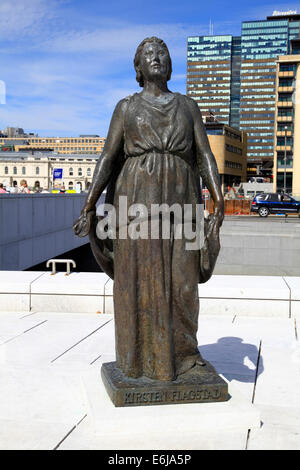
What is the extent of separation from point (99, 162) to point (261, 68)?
200m

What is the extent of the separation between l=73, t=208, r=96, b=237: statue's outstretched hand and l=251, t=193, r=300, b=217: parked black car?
3695 cm

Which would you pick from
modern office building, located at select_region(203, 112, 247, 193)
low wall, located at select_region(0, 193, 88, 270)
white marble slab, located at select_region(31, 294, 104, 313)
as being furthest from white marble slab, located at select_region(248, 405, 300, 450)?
modern office building, located at select_region(203, 112, 247, 193)

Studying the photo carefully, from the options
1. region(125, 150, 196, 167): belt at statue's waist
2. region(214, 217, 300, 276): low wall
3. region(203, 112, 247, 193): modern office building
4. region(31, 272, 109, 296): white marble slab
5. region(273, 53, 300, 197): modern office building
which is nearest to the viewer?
region(125, 150, 196, 167): belt at statue's waist

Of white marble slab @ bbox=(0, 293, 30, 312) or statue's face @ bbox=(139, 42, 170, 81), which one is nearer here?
statue's face @ bbox=(139, 42, 170, 81)

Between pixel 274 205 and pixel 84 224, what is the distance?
124 feet

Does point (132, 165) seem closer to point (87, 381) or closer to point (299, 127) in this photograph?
point (87, 381)

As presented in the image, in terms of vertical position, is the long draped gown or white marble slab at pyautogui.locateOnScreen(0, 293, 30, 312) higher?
the long draped gown

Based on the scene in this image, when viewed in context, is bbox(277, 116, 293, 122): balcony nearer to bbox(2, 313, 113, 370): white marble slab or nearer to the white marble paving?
the white marble paving

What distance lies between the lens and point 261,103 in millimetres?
183875

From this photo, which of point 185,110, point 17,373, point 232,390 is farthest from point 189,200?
point 17,373

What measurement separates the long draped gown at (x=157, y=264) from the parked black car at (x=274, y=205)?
36890 millimetres

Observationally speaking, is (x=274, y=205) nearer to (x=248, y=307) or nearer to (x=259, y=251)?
(x=259, y=251)

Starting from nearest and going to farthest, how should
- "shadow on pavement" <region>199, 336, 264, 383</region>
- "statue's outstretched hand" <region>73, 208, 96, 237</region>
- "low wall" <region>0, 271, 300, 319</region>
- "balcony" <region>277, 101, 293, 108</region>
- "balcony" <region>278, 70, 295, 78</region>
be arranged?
"statue's outstretched hand" <region>73, 208, 96, 237</region>
"shadow on pavement" <region>199, 336, 264, 383</region>
"low wall" <region>0, 271, 300, 319</region>
"balcony" <region>277, 101, 293, 108</region>
"balcony" <region>278, 70, 295, 78</region>

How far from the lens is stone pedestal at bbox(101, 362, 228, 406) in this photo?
3.91 m
